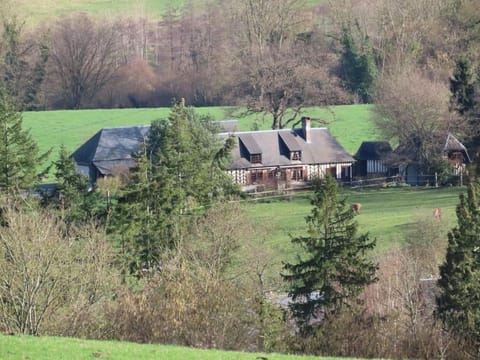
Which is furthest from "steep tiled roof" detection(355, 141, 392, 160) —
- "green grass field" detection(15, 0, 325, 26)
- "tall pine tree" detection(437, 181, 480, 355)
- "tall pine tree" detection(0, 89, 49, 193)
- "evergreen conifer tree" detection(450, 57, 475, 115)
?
"green grass field" detection(15, 0, 325, 26)

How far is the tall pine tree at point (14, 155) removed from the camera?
118ft

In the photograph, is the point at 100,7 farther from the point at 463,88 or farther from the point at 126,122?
the point at 463,88

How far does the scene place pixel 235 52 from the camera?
7881 cm

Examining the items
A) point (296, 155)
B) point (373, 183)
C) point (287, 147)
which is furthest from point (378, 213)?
point (287, 147)

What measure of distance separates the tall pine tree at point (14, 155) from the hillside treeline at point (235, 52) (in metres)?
32.1

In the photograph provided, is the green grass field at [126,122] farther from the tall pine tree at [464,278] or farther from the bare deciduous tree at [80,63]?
the tall pine tree at [464,278]

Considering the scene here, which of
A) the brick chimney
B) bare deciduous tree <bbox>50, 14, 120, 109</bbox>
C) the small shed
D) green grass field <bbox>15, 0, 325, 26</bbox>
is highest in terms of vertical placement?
green grass field <bbox>15, 0, 325, 26</bbox>

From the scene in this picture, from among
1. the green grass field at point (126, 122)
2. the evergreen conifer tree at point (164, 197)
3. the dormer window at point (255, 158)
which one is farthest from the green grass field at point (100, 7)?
the evergreen conifer tree at point (164, 197)

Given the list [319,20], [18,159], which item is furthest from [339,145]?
[319,20]

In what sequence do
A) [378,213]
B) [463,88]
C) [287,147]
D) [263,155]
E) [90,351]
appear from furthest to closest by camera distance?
[463,88] → [287,147] → [263,155] → [378,213] → [90,351]

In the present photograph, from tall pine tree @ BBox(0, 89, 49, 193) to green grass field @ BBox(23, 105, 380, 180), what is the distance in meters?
26.0

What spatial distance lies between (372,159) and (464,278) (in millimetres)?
36246

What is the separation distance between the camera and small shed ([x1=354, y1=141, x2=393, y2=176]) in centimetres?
5962

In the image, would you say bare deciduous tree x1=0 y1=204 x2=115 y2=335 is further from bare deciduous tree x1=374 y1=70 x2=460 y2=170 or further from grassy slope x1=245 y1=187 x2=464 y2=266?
bare deciduous tree x1=374 y1=70 x2=460 y2=170
